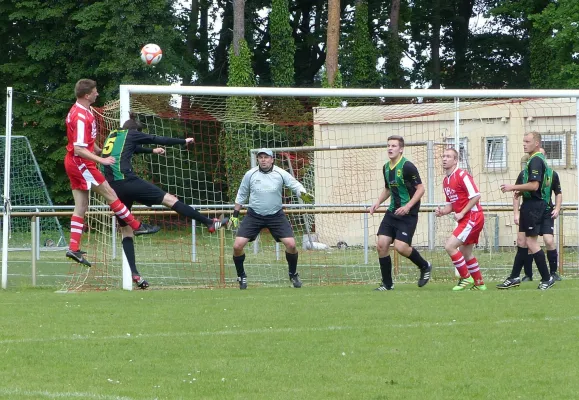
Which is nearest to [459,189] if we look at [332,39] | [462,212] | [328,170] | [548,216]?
[462,212]

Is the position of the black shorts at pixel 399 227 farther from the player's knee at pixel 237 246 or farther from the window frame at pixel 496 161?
the window frame at pixel 496 161

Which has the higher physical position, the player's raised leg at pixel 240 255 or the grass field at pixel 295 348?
the player's raised leg at pixel 240 255

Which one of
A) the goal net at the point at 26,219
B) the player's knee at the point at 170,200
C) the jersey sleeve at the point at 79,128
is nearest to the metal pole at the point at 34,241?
the player's knee at the point at 170,200

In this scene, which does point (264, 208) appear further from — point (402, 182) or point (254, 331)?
point (254, 331)

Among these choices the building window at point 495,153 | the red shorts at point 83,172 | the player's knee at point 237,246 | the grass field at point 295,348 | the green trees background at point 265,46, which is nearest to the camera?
the grass field at point 295,348

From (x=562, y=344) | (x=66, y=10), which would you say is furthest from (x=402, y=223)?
(x=66, y=10)

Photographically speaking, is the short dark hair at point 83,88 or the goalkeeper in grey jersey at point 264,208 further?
the goalkeeper in grey jersey at point 264,208

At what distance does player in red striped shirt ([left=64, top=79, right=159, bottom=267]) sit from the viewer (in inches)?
463

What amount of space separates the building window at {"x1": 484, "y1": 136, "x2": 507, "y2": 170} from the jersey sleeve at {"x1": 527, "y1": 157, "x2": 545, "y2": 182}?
9949mm

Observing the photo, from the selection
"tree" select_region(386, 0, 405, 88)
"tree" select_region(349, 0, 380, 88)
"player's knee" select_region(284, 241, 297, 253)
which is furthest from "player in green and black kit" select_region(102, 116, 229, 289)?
"tree" select_region(386, 0, 405, 88)

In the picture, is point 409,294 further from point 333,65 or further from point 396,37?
point 396,37

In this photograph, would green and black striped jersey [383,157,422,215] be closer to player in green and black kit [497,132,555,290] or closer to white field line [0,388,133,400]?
player in green and black kit [497,132,555,290]

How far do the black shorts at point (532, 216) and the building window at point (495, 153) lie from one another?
973 cm

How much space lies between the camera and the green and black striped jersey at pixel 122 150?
41.0 feet
